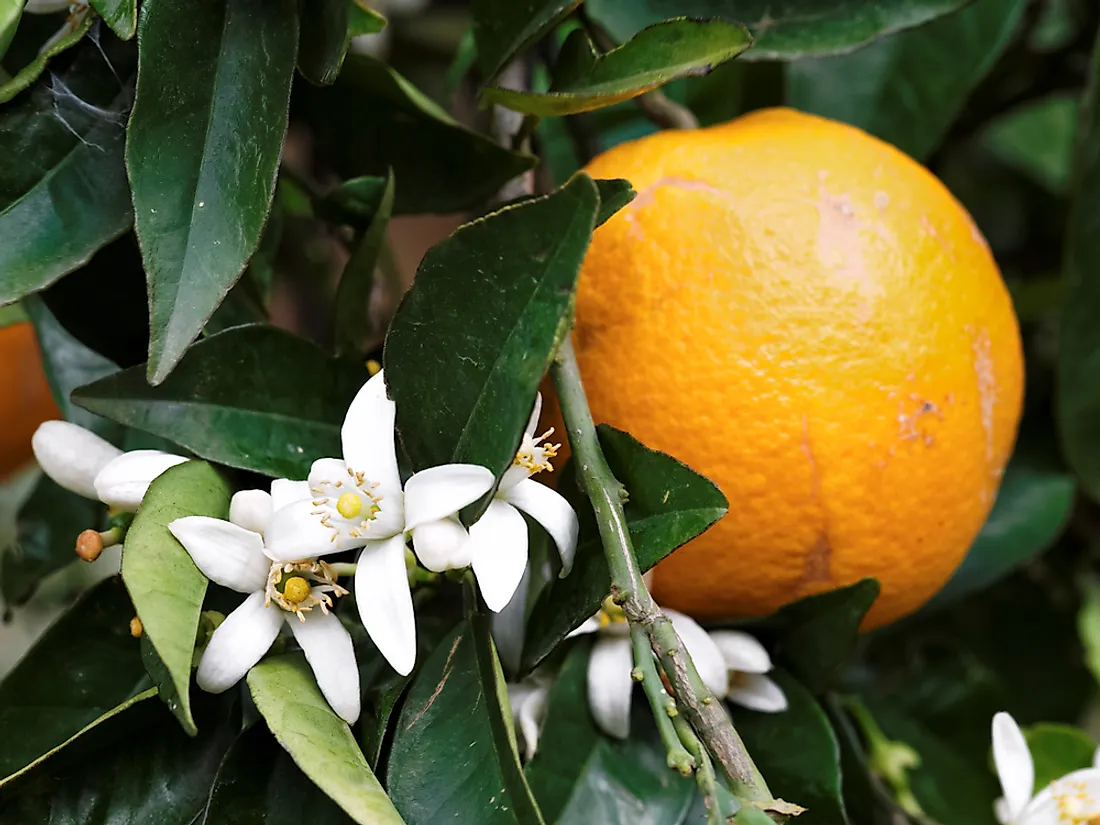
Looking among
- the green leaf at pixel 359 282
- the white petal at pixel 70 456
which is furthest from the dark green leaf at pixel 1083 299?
the white petal at pixel 70 456

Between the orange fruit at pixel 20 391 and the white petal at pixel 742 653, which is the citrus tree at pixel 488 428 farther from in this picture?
the orange fruit at pixel 20 391

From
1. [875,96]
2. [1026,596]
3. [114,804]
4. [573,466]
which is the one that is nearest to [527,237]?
[573,466]

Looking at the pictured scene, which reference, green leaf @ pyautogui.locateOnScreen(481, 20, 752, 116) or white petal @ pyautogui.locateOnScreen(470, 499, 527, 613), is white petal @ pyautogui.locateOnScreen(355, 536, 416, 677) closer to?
white petal @ pyautogui.locateOnScreen(470, 499, 527, 613)

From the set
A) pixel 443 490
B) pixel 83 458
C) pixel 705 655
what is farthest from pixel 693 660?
pixel 83 458

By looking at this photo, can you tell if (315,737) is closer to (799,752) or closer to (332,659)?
(332,659)

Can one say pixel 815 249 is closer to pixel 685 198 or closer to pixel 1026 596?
pixel 685 198
